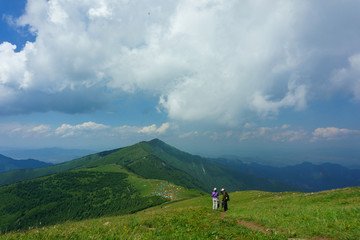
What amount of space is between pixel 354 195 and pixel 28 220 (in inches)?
10909

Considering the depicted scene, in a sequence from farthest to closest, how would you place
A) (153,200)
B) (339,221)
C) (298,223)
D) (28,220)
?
(28,220), (153,200), (298,223), (339,221)

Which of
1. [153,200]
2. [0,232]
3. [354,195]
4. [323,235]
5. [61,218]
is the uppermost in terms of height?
[0,232]

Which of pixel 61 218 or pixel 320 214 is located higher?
pixel 320 214

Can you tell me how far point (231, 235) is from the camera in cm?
1253

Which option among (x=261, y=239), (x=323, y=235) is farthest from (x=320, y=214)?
(x=261, y=239)

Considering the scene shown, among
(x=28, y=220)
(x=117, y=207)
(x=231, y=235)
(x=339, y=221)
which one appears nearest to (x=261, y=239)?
(x=231, y=235)

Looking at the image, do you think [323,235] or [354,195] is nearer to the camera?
[323,235]

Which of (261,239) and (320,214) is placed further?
(320,214)

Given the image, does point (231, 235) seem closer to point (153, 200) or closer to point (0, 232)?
point (0, 232)

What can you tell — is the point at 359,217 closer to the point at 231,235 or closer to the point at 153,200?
the point at 231,235

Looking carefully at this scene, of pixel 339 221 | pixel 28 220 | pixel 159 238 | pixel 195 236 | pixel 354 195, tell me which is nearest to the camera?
pixel 159 238

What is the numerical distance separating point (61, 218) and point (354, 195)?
255 metres

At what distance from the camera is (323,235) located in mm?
12031

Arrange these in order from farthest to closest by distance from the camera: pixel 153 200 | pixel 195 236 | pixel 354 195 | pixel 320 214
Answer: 1. pixel 153 200
2. pixel 354 195
3. pixel 320 214
4. pixel 195 236
